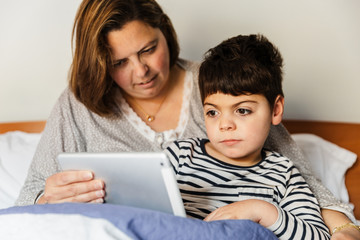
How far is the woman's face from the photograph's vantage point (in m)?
1.39

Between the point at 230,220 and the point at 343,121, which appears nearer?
the point at 230,220

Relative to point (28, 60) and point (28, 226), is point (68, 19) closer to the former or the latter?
point (28, 60)

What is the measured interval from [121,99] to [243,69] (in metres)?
0.57

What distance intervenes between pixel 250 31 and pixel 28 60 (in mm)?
1109

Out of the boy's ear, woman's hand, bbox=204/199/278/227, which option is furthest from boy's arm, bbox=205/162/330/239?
the boy's ear

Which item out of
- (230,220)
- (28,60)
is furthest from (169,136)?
(28,60)

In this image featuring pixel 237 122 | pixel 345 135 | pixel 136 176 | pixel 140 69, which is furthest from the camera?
pixel 345 135

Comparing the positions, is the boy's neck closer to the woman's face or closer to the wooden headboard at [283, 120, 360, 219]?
the woman's face

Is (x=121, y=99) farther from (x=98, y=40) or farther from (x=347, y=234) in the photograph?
(x=347, y=234)

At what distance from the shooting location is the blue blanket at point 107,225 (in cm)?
82

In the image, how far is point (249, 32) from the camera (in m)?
2.05

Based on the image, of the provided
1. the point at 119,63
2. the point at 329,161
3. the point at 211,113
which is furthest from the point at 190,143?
the point at 329,161

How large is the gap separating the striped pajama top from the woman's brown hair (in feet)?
1.22

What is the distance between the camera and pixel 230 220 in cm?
90
